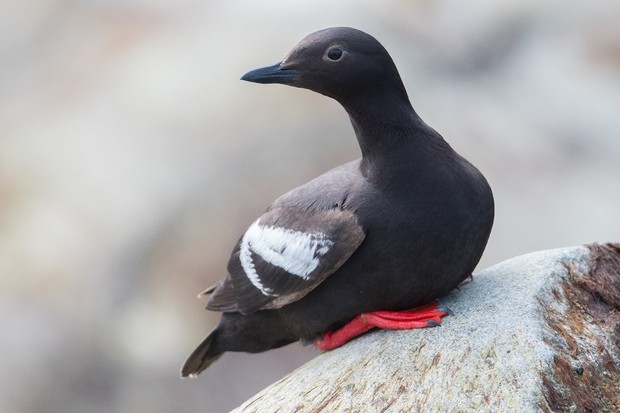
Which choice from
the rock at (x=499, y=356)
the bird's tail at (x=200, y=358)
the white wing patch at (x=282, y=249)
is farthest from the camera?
the bird's tail at (x=200, y=358)

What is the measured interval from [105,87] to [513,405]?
525 cm

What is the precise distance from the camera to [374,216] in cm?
347

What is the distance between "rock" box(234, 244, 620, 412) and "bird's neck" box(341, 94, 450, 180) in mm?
585

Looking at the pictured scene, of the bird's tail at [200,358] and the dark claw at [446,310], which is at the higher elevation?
the dark claw at [446,310]

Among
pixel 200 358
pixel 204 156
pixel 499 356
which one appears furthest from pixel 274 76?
pixel 204 156

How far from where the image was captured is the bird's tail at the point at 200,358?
4264mm

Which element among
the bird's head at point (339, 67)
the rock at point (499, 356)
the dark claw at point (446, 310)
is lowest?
the rock at point (499, 356)

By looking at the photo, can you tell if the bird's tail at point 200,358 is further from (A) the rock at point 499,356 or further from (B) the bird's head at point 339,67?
(B) the bird's head at point 339,67

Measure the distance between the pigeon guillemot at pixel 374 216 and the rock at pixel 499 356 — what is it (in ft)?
0.44

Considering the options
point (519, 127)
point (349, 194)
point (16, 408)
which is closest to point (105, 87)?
point (16, 408)

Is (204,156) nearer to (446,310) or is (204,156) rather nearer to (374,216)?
(374,216)

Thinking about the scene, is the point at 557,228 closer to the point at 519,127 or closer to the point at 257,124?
the point at 519,127

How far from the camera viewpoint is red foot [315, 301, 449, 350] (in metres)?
3.48

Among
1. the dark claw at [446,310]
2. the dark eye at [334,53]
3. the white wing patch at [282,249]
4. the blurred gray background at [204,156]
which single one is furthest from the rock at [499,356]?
the blurred gray background at [204,156]
